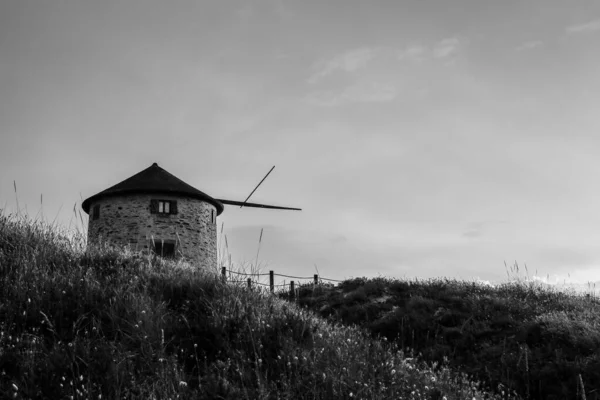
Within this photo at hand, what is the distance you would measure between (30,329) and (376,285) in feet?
43.2

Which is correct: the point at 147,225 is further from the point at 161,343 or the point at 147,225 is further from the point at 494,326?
the point at 161,343

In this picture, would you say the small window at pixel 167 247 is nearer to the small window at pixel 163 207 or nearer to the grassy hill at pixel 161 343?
the small window at pixel 163 207

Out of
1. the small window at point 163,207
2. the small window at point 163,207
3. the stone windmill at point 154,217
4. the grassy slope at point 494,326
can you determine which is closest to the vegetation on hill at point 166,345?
the grassy slope at point 494,326

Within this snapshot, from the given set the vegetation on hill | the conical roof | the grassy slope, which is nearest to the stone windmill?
the conical roof

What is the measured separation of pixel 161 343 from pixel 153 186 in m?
20.1

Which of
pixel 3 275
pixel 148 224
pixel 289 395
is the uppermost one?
pixel 148 224

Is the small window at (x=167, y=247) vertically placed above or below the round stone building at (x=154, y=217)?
below

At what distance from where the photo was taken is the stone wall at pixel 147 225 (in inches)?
960

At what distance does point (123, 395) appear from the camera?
515 centimetres

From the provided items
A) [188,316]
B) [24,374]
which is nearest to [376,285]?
[188,316]

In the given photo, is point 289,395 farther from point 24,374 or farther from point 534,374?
point 534,374

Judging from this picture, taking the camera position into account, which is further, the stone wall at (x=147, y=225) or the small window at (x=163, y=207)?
the small window at (x=163, y=207)

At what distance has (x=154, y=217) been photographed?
24.7 m

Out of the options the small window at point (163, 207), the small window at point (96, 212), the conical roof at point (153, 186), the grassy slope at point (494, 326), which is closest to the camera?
the grassy slope at point (494, 326)
